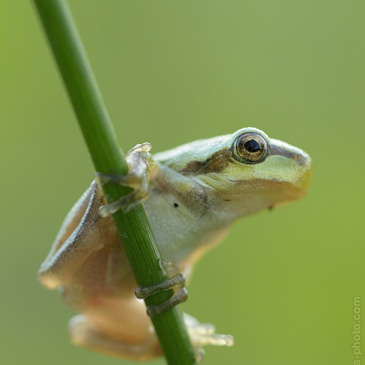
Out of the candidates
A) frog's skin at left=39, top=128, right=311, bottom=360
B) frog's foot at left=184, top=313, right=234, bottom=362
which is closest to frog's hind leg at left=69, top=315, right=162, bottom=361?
frog's foot at left=184, top=313, right=234, bottom=362

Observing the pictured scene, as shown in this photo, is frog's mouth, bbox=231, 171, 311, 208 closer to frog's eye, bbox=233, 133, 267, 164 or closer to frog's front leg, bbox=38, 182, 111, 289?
frog's eye, bbox=233, 133, 267, 164

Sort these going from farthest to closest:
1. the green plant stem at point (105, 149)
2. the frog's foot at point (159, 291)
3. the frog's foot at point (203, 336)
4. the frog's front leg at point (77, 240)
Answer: the frog's foot at point (203, 336), the frog's front leg at point (77, 240), the frog's foot at point (159, 291), the green plant stem at point (105, 149)

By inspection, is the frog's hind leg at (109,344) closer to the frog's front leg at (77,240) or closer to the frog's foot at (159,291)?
the frog's front leg at (77,240)

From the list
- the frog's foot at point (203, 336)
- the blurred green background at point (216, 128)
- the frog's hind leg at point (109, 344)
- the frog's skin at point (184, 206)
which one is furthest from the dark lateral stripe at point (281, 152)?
A: the blurred green background at point (216, 128)

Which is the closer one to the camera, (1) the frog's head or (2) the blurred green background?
(1) the frog's head

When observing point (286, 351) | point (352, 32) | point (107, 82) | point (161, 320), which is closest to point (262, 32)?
point (352, 32)

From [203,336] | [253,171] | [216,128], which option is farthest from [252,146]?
[216,128]
